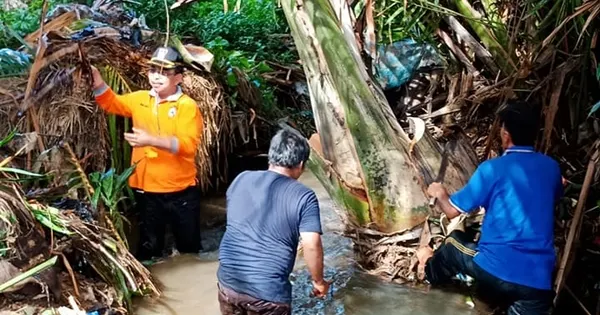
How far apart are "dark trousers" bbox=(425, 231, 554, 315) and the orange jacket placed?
1.63m

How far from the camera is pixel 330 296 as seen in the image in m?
3.78

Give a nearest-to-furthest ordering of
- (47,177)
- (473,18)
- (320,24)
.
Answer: (47,177) < (320,24) < (473,18)

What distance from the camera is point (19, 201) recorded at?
315 centimetres

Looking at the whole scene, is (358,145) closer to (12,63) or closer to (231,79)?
(231,79)

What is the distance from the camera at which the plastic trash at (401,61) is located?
18.8 feet

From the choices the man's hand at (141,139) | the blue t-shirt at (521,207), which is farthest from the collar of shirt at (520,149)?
the man's hand at (141,139)

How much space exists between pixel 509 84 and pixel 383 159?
1.06 m

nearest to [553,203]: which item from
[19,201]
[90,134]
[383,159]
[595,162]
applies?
[595,162]

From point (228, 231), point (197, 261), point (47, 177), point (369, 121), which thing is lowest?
point (197, 261)

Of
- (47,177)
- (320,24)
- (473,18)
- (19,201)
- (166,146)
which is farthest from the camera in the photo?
(473,18)

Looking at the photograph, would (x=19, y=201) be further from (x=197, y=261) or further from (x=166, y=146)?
(x=197, y=261)

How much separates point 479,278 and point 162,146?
195cm

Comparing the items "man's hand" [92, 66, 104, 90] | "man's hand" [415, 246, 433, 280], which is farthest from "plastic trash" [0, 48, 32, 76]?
"man's hand" [415, 246, 433, 280]

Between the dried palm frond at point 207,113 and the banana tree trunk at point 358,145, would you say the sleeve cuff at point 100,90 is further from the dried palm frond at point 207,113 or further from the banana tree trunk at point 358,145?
the banana tree trunk at point 358,145
